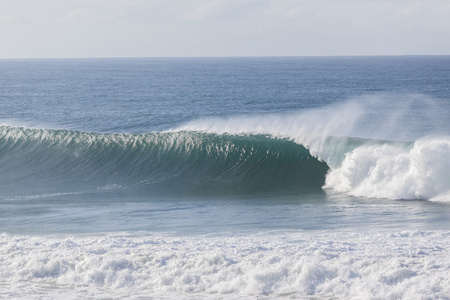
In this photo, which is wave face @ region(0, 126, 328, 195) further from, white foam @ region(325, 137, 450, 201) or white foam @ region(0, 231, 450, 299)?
white foam @ region(0, 231, 450, 299)

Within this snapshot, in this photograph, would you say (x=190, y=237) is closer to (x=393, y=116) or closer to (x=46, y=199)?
(x=46, y=199)

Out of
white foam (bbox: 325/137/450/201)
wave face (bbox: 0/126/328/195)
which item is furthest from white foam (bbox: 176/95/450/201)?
wave face (bbox: 0/126/328/195)

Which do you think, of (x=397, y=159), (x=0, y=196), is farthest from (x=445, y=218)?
(x=0, y=196)

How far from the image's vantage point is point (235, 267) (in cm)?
774

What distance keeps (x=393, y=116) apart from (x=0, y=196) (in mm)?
25737

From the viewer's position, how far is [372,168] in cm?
1460

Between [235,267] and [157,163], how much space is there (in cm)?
1082

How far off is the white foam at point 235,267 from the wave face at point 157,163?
6.47 meters

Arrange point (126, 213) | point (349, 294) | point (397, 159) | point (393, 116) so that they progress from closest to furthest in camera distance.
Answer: point (349, 294), point (126, 213), point (397, 159), point (393, 116)

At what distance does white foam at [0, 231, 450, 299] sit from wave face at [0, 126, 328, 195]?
21.2ft

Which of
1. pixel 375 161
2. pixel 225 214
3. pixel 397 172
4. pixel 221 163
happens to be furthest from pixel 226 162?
pixel 225 214

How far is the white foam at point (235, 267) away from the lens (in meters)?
7.12

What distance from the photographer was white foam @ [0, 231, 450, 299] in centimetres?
712

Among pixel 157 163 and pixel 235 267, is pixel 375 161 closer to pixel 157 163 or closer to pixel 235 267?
pixel 157 163
